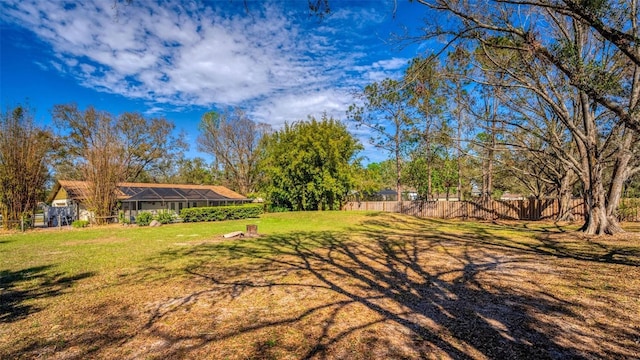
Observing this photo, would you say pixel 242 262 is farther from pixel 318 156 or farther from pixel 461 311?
pixel 318 156

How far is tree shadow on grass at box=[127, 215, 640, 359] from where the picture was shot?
3205 millimetres

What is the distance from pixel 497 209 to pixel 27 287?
23.4m

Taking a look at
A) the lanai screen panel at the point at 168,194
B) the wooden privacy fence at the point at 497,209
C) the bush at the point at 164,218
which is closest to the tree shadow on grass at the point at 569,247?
the wooden privacy fence at the point at 497,209

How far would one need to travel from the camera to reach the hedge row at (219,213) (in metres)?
21.9

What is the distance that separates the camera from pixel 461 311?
4223mm

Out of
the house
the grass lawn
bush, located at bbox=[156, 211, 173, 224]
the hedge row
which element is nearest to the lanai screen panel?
the house

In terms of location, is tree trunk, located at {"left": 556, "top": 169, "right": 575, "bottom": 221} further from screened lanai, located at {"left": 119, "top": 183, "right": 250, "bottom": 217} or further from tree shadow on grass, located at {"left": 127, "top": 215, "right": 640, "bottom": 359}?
screened lanai, located at {"left": 119, "top": 183, "right": 250, "bottom": 217}

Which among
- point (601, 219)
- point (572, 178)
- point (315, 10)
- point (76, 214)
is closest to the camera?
point (315, 10)

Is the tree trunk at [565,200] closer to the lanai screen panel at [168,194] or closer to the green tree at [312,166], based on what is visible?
the green tree at [312,166]

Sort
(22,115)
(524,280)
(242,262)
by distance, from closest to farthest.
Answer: (524,280) < (242,262) < (22,115)

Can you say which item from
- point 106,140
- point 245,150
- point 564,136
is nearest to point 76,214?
point 106,140

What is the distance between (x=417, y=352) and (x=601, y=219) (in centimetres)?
1236

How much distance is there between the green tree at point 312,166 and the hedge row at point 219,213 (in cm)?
246

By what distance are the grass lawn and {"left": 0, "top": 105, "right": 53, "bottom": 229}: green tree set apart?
11354 millimetres
